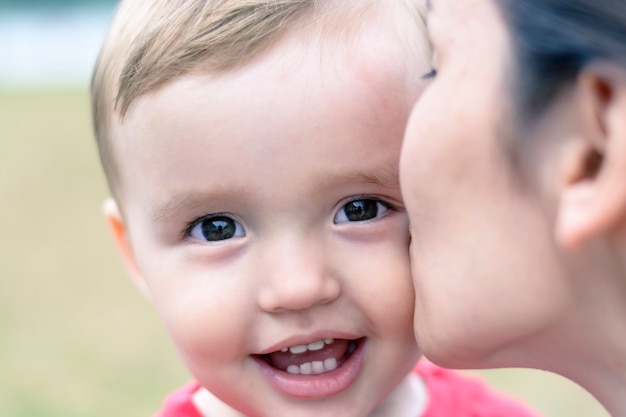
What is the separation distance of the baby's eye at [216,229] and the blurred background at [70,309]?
2755mm

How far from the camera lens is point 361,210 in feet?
6.68

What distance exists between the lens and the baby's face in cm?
193

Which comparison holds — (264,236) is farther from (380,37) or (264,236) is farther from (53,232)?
(53,232)

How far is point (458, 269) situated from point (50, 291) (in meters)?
4.77

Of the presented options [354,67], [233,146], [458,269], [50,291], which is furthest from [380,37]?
[50,291]

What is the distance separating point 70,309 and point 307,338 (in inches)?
162

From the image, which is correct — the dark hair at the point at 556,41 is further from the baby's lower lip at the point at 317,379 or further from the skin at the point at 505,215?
A: the baby's lower lip at the point at 317,379

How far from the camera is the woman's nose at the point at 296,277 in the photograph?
75.4 inches

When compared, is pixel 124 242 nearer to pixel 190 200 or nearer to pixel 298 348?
pixel 190 200

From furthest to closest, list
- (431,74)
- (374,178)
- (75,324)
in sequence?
1. (75,324)
2. (374,178)
3. (431,74)

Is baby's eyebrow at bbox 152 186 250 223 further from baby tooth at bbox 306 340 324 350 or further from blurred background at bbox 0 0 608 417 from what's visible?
blurred background at bbox 0 0 608 417

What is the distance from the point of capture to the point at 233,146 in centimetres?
194

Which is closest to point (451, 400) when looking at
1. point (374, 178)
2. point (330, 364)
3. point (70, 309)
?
point (330, 364)

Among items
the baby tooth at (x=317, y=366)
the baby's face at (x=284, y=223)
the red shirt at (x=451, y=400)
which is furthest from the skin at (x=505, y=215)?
the red shirt at (x=451, y=400)
